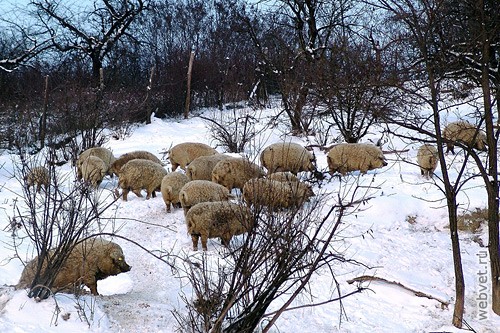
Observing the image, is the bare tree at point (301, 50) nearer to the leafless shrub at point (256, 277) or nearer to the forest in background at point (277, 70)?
the forest in background at point (277, 70)

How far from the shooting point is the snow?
491cm

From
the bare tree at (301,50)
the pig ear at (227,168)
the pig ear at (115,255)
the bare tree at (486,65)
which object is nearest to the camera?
the bare tree at (486,65)

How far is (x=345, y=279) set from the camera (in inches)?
274

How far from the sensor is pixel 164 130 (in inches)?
770

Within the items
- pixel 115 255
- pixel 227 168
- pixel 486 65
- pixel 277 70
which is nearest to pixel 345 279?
pixel 115 255

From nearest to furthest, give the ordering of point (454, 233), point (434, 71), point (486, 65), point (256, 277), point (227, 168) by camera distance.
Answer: point (256, 277), point (486, 65), point (454, 233), point (434, 71), point (227, 168)

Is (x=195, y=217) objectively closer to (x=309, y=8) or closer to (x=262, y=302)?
(x=262, y=302)

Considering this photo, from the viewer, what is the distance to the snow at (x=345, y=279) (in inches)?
193

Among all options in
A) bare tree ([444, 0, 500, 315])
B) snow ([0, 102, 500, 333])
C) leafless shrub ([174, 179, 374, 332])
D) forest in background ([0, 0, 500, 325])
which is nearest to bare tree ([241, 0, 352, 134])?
forest in background ([0, 0, 500, 325])

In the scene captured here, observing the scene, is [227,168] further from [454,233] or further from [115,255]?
[454,233]

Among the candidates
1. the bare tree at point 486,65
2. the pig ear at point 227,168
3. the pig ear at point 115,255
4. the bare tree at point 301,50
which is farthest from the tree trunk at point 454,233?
the bare tree at point 301,50

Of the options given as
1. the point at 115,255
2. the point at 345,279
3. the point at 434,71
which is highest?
the point at 434,71

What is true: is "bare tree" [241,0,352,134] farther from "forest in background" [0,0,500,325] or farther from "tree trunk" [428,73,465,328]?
"tree trunk" [428,73,465,328]

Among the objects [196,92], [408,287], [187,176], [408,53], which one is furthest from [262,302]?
Answer: [196,92]
